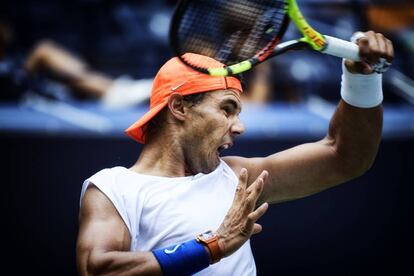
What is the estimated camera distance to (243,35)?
3.63m

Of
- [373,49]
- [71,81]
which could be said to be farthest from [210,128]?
[71,81]

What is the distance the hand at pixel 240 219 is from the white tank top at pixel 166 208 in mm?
235

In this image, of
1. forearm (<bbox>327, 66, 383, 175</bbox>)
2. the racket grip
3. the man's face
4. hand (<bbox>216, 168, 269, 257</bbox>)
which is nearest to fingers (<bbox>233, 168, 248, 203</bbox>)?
hand (<bbox>216, 168, 269, 257</bbox>)

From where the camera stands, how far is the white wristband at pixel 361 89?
3.89 m

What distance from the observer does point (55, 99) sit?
5734mm

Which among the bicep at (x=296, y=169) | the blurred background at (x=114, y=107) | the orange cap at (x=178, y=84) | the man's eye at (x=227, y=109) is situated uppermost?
the orange cap at (x=178, y=84)

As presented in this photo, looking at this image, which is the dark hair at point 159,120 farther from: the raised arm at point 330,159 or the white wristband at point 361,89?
the white wristband at point 361,89

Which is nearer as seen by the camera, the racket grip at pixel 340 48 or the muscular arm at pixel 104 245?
the muscular arm at pixel 104 245

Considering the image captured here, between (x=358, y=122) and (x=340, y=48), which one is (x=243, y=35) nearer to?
(x=340, y=48)

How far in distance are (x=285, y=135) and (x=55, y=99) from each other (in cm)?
151

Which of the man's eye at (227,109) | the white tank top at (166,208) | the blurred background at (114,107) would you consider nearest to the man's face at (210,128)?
the man's eye at (227,109)

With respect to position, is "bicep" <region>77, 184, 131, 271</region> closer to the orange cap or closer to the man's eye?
the orange cap

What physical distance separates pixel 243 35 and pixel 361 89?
634mm

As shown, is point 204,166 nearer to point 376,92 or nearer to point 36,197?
point 376,92
